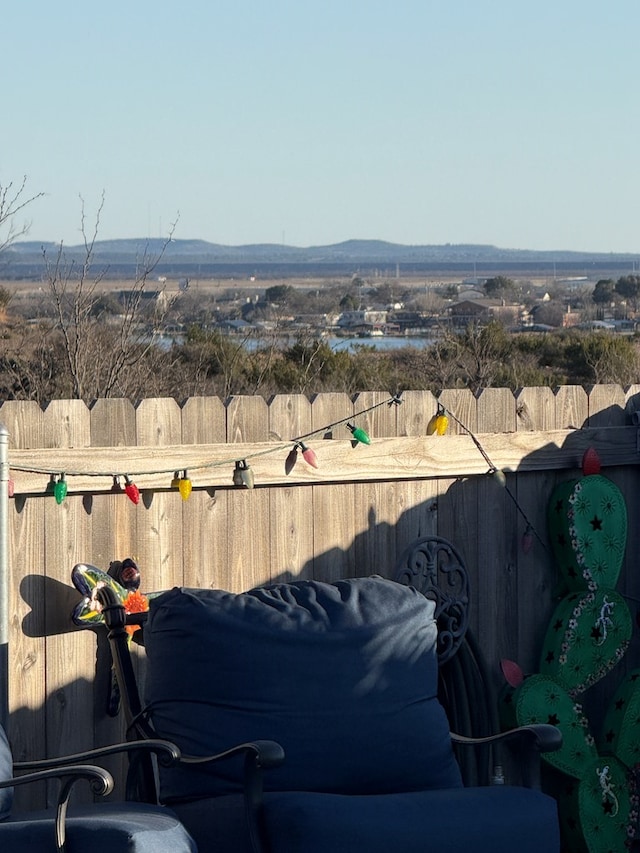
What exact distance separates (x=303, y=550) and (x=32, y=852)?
1587mm

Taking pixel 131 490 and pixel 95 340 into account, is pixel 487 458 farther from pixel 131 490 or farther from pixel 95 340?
pixel 95 340

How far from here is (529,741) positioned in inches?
127

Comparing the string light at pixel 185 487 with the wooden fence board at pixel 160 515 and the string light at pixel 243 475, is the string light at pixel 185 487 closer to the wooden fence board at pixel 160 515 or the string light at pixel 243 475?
the wooden fence board at pixel 160 515

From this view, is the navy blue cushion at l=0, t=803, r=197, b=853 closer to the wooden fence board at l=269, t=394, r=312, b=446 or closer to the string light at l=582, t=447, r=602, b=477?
the wooden fence board at l=269, t=394, r=312, b=446

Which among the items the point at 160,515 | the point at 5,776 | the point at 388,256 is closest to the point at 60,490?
the point at 160,515

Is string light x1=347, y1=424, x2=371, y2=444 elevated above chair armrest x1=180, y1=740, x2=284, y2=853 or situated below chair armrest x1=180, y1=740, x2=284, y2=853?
above

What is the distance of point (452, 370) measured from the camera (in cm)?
1305

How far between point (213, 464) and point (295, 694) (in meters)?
0.78

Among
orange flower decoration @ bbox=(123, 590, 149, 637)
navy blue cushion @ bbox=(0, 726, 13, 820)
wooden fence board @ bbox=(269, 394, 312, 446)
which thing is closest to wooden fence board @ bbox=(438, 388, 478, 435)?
wooden fence board @ bbox=(269, 394, 312, 446)

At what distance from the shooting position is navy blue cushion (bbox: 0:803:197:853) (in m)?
2.30

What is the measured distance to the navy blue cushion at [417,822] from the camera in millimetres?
2660

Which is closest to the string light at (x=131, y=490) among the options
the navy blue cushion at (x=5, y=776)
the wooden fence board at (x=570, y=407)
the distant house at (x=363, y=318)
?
the navy blue cushion at (x=5, y=776)

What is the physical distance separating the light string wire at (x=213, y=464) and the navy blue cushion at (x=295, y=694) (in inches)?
16.8

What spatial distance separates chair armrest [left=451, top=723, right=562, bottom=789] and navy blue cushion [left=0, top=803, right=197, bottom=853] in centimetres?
102
